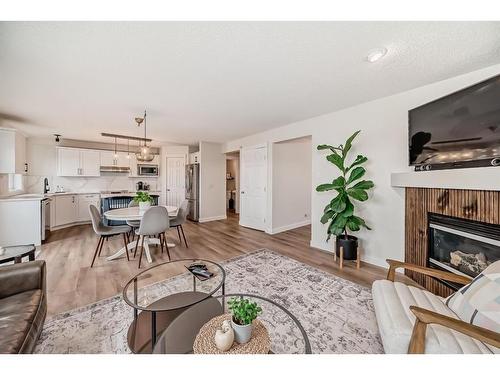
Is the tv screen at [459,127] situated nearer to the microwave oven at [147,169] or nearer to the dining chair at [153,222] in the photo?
the dining chair at [153,222]

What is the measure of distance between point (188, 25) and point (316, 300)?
2.66 metres

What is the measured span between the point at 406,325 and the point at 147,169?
697 centimetres

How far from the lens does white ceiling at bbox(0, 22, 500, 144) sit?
4.85ft

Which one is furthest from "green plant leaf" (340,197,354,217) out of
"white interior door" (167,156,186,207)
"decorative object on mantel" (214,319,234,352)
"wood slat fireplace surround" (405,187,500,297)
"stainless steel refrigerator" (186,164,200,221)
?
"white interior door" (167,156,186,207)

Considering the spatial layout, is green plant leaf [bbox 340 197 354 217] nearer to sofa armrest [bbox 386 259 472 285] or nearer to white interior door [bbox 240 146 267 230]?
sofa armrest [bbox 386 259 472 285]

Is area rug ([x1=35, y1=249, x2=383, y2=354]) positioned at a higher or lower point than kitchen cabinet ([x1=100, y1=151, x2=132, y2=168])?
lower

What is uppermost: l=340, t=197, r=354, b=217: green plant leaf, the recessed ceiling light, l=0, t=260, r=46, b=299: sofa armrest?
the recessed ceiling light

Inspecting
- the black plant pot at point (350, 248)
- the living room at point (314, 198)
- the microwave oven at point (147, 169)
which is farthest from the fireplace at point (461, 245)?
the microwave oven at point (147, 169)

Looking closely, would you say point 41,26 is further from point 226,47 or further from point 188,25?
point 226,47

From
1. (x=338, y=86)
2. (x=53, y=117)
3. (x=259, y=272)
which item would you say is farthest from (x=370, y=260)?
(x=53, y=117)

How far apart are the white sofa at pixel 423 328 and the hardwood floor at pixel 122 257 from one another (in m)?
1.06

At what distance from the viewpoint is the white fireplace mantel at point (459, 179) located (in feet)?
4.88

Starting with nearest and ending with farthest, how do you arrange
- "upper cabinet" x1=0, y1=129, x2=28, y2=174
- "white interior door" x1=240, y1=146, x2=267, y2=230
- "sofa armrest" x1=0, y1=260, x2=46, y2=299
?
"sofa armrest" x1=0, y1=260, x2=46, y2=299 → "upper cabinet" x1=0, y1=129, x2=28, y2=174 → "white interior door" x1=240, y1=146, x2=267, y2=230

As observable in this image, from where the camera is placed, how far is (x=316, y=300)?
2004 mm
